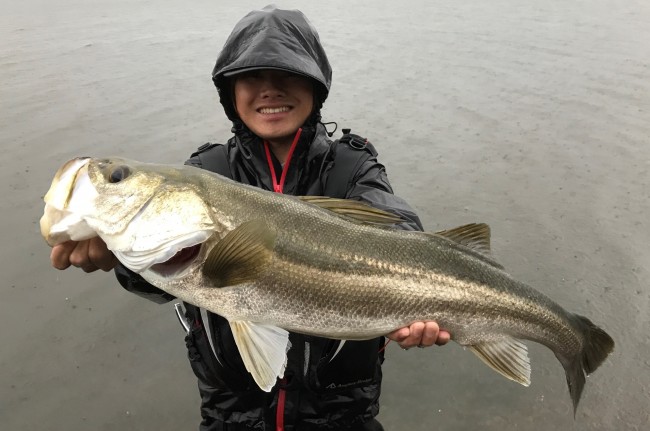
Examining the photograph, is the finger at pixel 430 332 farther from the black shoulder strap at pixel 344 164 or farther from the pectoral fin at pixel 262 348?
the black shoulder strap at pixel 344 164

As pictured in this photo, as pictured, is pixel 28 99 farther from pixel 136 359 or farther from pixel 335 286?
pixel 335 286

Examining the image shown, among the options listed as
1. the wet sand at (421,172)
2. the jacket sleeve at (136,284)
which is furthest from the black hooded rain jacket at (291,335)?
the wet sand at (421,172)

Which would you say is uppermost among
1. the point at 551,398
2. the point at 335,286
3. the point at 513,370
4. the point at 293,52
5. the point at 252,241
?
the point at 293,52

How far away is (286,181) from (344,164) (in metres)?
0.40

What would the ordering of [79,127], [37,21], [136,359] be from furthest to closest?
1. [37,21]
2. [79,127]
3. [136,359]

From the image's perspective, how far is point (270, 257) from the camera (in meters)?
2.25

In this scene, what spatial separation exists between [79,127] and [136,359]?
19.2 feet

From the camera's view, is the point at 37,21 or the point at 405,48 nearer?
the point at 405,48

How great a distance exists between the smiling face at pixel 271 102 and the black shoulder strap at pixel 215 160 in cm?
25

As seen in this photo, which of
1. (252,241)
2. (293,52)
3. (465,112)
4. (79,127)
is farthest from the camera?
(465,112)

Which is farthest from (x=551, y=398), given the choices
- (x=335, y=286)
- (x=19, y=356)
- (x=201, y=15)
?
(x=201, y=15)

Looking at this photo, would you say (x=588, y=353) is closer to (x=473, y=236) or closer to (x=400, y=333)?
(x=473, y=236)

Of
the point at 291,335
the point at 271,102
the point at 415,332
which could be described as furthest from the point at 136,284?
the point at 415,332

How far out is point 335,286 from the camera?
7.62 ft
